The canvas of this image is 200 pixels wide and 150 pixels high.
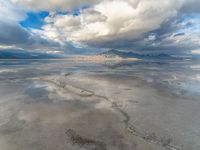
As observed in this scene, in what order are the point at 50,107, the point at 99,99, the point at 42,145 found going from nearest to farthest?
the point at 42,145
the point at 50,107
the point at 99,99

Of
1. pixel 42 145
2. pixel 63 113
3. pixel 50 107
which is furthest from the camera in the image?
pixel 50 107

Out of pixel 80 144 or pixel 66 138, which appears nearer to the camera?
pixel 80 144

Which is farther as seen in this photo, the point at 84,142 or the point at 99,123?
the point at 99,123

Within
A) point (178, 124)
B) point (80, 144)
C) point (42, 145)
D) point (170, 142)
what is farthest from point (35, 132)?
point (178, 124)

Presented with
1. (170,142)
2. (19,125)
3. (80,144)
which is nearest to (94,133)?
(80,144)

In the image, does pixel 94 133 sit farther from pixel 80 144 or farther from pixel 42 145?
pixel 42 145

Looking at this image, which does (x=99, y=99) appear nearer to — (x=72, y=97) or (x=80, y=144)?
(x=72, y=97)

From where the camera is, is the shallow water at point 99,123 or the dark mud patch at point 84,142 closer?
the dark mud patch at point 84,142

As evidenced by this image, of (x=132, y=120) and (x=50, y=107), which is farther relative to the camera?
(x=50, y=107)

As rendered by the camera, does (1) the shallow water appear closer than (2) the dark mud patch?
No
